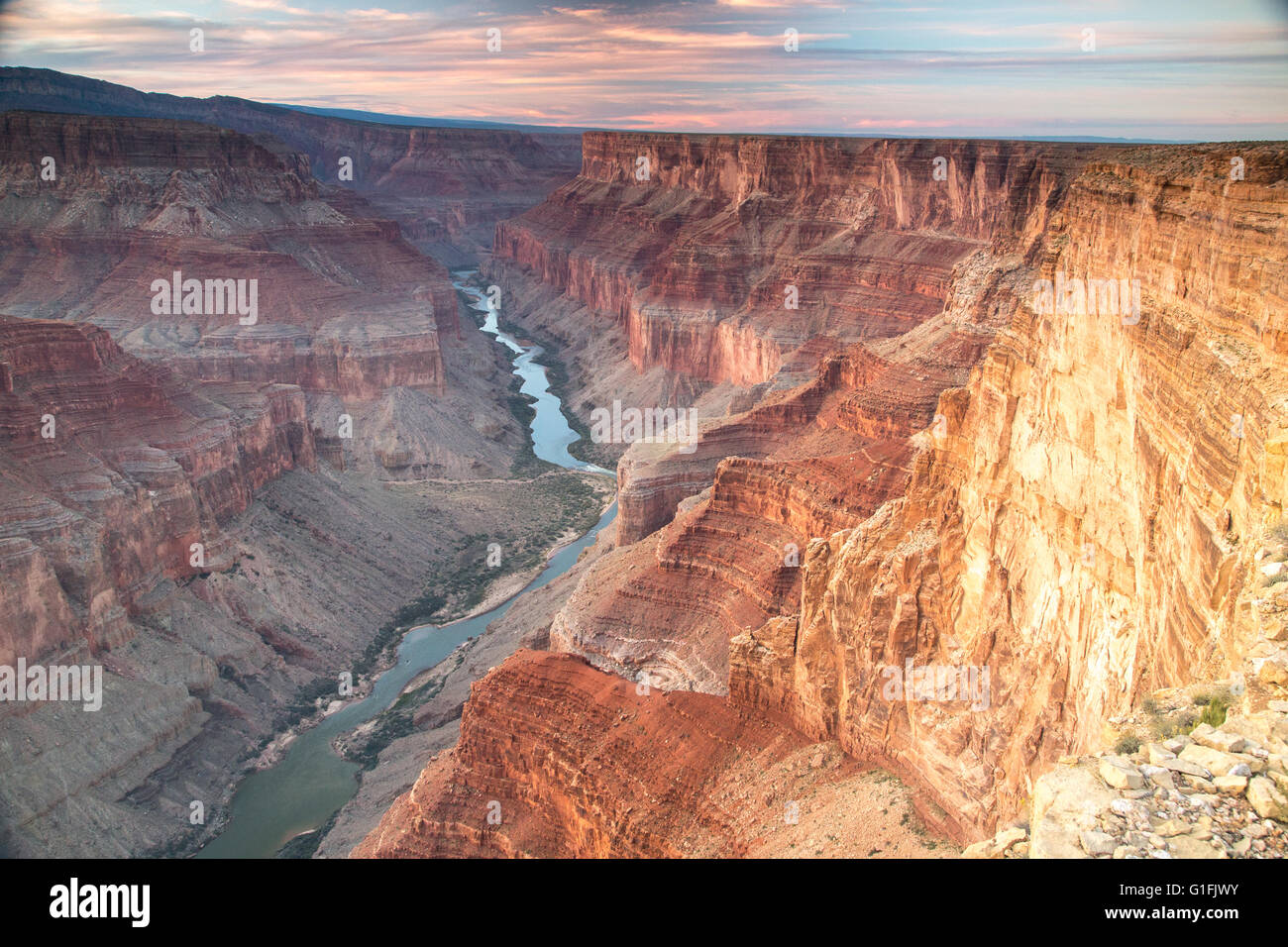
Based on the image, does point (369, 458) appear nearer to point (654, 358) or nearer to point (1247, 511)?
point (654, 358)

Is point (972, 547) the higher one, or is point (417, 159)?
point (417, 159)

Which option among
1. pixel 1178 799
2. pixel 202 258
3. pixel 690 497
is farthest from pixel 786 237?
pixel 1178 799

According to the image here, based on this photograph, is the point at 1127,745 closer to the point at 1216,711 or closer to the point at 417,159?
the point at 1216,711

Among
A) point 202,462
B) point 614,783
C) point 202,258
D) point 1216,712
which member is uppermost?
point 202,258

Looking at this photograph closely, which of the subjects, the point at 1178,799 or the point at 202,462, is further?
the point at 202,462

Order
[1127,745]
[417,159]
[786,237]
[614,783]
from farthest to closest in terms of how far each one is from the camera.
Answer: [417,159]
[786,237]
[614,783]
[1127,745]

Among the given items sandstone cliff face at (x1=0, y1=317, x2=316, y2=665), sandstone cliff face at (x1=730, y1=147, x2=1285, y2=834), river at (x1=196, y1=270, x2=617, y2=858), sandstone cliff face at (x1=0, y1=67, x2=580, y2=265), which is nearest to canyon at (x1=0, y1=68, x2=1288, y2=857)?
sandstone cliff face at (x1=730, y1=147, x2=1285, y2=834)

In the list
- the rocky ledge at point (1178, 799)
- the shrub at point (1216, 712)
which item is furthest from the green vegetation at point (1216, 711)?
the rocky ledge at point (1178, 799)
